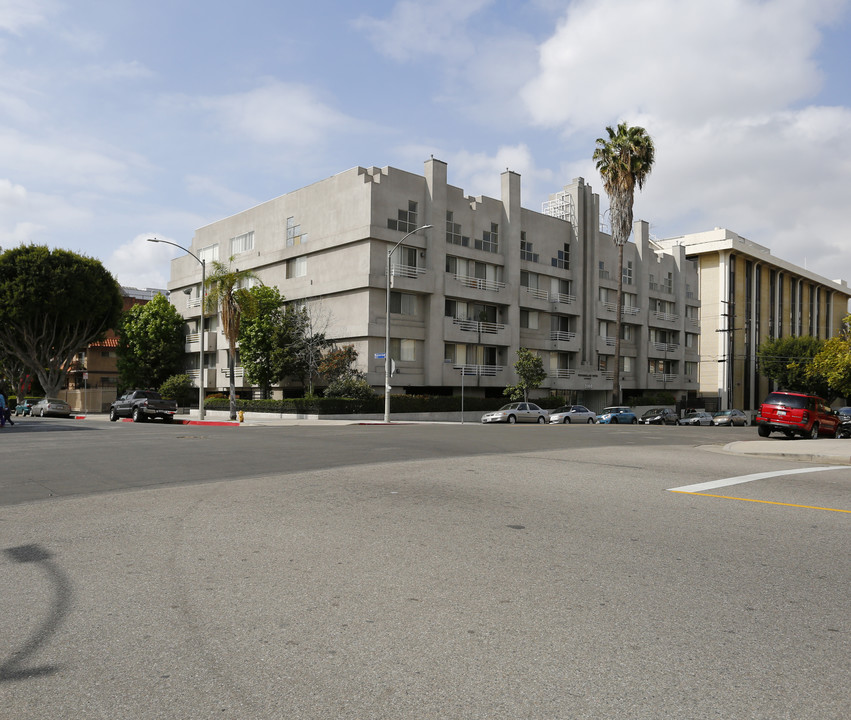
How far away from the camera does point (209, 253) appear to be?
2350 inches

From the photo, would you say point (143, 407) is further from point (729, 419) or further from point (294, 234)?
point (729, 419)

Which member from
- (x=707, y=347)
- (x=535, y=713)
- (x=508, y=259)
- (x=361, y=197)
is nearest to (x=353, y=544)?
(x=535, y=713)

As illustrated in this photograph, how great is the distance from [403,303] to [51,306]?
2768 cm

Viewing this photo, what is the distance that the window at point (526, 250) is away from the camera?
172ft

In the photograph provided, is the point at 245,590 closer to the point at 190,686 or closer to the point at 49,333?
the point at 190,686

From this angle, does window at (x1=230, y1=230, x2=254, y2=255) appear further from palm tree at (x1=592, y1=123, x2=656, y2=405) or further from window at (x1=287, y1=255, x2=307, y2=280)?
palm tree at (x1=592, y1=123, x2=656, y2=405)

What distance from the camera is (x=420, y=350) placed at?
4609cm

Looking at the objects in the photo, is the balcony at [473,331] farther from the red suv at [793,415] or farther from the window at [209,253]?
the window at [209,253]

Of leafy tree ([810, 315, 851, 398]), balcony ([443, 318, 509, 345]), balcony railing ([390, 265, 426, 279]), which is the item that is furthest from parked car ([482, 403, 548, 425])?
leafy tree ([810, 315, 851, 398])

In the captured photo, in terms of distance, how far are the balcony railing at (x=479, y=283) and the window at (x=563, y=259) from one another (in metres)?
7.16

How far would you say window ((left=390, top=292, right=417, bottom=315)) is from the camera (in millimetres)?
44656

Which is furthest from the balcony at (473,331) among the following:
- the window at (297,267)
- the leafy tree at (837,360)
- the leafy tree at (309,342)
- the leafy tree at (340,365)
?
→ the leafy tree at (837,360)

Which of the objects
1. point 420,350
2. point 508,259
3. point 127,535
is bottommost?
point 127,535

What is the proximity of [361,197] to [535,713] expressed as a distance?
4245cm
